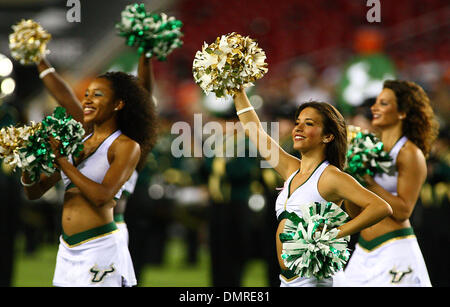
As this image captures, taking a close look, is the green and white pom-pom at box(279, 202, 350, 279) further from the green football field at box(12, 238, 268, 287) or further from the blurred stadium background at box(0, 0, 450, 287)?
the green football field at box(12, 238, 268, 287)

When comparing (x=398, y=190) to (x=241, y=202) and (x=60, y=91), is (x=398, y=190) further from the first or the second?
(x=241, y=202)

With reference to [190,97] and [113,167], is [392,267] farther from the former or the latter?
[190,97]

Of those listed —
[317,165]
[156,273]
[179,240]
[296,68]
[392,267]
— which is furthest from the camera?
[179,240]

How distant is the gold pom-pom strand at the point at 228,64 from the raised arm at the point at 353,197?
1.90 feet

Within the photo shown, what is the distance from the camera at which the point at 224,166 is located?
6938 mm

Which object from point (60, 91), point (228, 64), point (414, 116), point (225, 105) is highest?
point (225, 105)

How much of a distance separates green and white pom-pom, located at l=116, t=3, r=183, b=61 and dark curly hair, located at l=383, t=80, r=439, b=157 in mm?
1326

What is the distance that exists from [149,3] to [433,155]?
24.6 ft

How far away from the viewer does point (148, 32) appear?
163 inches

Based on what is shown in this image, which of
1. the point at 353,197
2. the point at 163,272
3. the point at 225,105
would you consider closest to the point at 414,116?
the point at 353,197

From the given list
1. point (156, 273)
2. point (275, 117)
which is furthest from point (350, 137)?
point (156, 273)

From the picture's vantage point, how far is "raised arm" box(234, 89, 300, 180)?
3490 mm

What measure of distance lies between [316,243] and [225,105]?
158 inches

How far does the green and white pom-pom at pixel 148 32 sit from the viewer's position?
416 cm
